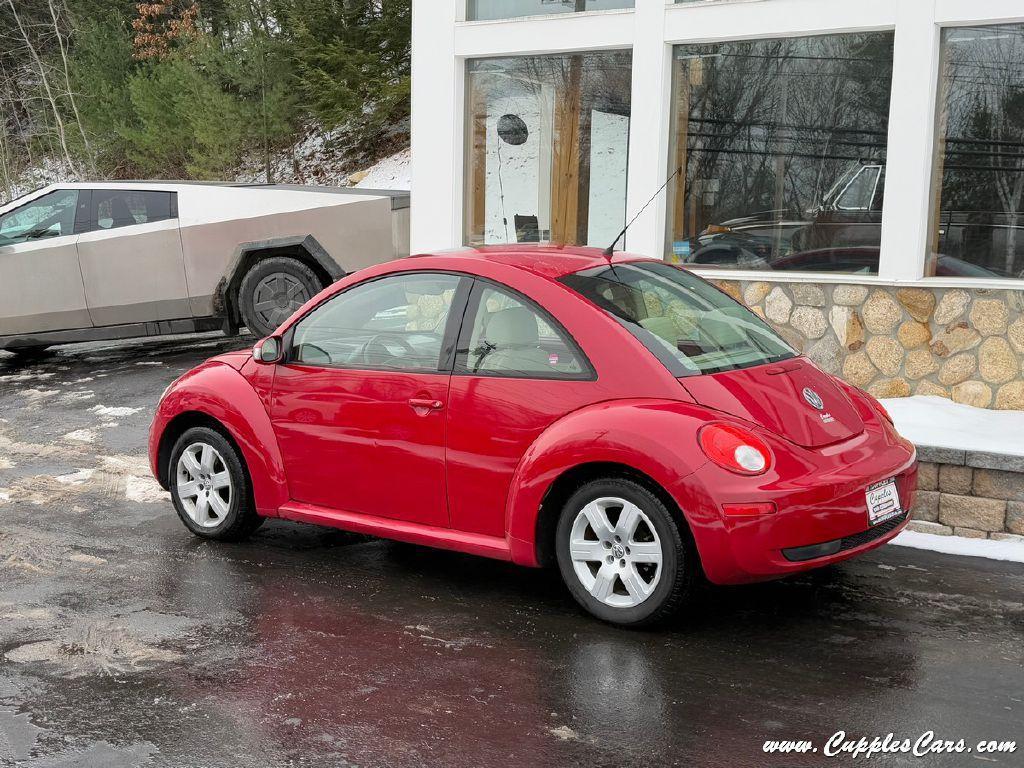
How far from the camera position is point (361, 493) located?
568 cm

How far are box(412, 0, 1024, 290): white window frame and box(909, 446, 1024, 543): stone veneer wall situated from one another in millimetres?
2008

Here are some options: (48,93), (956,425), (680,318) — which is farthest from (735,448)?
(48,93)

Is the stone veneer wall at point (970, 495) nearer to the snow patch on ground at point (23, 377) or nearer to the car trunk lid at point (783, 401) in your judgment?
the car trunk lid at point (783, 401)

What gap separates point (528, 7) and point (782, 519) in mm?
6732

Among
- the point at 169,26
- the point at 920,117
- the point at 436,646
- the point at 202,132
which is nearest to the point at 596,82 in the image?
the point at 920,117

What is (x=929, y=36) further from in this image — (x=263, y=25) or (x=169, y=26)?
(x=169, y=26)

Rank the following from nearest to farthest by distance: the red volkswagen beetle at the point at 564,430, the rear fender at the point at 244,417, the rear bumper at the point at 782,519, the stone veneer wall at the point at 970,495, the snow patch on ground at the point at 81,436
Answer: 1. the rear bumper at the point at 782,519
2. the red volkswagen beetle at the point at 564,430
3. the rear fender at the point at 244,417
4. the stone veneer wall at the point at 970,495
5. the snow patch on ground at the point at 81,436

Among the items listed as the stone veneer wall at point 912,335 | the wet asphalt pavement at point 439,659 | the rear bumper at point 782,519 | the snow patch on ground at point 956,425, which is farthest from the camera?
the stone veneer wall at point 912,335

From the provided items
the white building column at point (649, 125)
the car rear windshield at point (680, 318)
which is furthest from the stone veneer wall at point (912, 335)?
the car rear windshield at point (680, 318)

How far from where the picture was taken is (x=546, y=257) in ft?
18.6

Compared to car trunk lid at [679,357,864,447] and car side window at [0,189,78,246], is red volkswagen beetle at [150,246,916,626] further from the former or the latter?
car side window at [0,189,78,246]

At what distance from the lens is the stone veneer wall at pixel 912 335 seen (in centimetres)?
802

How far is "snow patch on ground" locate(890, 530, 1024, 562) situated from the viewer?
20.4 feet

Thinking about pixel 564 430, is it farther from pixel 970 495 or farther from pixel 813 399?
pixel 970 495
